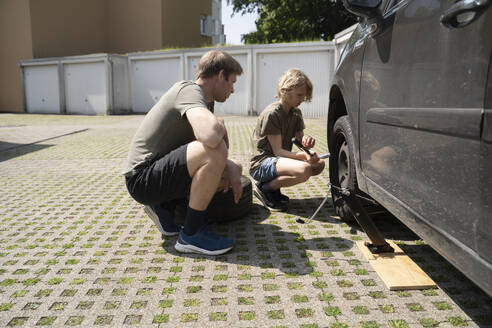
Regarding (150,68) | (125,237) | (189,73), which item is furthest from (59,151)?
(150,68)

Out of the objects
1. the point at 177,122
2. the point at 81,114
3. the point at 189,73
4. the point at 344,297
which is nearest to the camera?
the point at 344,297

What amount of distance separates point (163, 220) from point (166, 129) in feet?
2.54

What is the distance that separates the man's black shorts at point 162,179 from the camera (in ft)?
8.72

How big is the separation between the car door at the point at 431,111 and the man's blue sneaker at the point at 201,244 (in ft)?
3.58

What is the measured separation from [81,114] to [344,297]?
907 inches

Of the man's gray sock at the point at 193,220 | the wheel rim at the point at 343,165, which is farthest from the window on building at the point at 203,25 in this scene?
the man's gray sock at the point at 193,220

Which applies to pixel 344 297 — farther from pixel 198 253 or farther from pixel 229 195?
pixel 229 195

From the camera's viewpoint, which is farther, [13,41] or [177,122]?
[13,41]

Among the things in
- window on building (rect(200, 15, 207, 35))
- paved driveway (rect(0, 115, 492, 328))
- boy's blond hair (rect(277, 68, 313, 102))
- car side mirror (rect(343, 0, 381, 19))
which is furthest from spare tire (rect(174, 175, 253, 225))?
window on building (rect(200, 15, 207, 35))

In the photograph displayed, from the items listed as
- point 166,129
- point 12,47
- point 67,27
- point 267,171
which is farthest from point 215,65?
point 12,47

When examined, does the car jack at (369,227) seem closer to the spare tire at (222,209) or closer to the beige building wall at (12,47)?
the spare tire at (222,209)

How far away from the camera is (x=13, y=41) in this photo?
952 inches

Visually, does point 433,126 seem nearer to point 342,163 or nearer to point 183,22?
point 342,163

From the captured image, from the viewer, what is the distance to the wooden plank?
228cm
